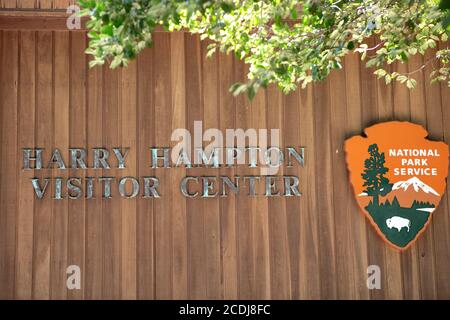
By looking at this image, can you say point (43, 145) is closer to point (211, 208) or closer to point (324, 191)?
point (211, 208)

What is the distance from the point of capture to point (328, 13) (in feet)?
13.2

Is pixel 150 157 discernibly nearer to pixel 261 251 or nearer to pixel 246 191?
pixel 246 191

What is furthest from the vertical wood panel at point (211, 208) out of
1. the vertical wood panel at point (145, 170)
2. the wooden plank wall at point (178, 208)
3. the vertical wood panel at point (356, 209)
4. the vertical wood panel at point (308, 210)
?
the vertical wood panel at point (356, 209)

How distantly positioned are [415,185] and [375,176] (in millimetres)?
388

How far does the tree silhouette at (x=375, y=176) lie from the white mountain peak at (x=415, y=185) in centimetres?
8

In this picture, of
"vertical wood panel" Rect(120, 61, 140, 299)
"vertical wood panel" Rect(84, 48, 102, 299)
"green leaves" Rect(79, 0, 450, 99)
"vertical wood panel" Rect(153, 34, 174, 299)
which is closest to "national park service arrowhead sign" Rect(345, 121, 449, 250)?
"green leaves" Rect(79, 0, 450, 99)

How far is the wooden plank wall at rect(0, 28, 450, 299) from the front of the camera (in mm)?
5570

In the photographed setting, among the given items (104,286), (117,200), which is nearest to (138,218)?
(117,200)

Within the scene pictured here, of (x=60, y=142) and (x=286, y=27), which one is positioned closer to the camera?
(x=286, y=27)

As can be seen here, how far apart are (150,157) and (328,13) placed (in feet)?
7.71

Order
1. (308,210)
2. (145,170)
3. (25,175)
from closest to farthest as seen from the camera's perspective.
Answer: (25,175) → (145,170) → (308,210)

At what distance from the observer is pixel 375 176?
5855 mm

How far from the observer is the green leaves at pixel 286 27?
3025mm

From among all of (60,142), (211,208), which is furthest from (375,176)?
(60,142)
